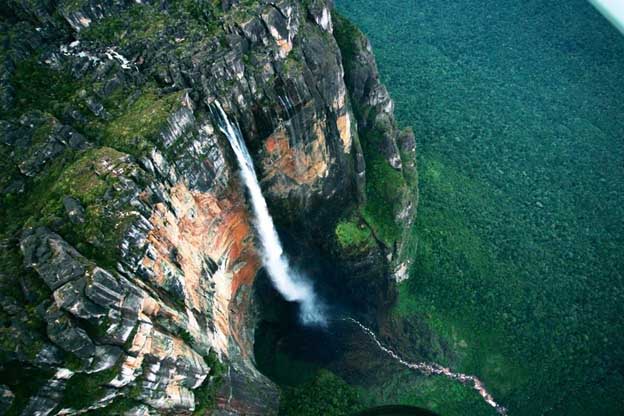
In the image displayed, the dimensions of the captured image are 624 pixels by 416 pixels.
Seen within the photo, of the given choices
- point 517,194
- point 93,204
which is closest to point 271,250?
point 93,204

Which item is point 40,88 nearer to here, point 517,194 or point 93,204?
point 93,204

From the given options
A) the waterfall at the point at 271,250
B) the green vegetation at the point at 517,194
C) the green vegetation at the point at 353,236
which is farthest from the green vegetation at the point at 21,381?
the green vegetation at the point at 517,194

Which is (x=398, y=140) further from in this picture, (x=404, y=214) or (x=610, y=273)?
(x=610, y=273)

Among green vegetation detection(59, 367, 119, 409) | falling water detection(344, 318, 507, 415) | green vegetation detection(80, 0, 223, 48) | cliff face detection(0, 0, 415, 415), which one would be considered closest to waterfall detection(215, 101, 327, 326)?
cliff face detection(0, 0, 415, 415)

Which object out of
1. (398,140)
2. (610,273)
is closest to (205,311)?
(398,140)

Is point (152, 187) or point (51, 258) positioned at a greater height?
point (152, 187)

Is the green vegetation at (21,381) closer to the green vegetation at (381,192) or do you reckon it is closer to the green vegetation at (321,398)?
the green vegetation at (321,398)
